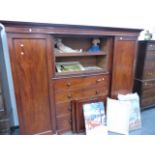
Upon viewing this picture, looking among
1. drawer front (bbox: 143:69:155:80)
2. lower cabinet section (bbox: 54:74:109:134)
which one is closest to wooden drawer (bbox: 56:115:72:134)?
lower cabinet section (bbox: 54:74:109:134)

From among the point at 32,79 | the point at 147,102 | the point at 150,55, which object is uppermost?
the point at 150,55

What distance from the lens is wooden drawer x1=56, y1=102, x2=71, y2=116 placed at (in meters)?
1.81

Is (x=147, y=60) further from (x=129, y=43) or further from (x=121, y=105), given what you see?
(x=121, y=105)

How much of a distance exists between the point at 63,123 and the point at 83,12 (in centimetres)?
168

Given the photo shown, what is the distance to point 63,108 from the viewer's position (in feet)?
6.04

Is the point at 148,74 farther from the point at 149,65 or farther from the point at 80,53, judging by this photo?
the point at 80,53

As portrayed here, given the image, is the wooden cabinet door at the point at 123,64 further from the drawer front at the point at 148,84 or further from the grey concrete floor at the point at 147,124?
the grey concrete floor at the point at 147,124

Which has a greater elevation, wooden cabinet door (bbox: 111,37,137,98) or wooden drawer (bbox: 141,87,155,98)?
wooden cabinet door (bbox: 111,37,137,98)

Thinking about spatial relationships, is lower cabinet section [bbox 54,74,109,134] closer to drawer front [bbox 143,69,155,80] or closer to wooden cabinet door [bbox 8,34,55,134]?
wooden cabinet door [bbox 8,34,55,134]

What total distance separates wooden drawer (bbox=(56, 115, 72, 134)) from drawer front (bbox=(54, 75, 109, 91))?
42 cm

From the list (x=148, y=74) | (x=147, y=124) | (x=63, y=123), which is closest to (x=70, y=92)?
(x=63, y=123)

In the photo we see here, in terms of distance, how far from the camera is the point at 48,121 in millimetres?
1769

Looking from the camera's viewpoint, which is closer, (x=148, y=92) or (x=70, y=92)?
(x=70, y=92)
